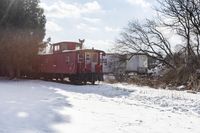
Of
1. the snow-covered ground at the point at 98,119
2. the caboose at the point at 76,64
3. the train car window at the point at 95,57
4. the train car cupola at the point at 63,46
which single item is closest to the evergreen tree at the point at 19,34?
the train car cupola at the point at 63,46

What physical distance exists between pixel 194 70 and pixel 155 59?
43.8ft

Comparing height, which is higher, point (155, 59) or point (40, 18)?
point (40, 18)

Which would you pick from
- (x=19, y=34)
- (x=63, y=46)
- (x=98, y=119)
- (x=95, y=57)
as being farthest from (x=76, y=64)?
(x=98, y=119)

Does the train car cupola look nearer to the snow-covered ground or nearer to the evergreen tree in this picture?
the evergreen tree

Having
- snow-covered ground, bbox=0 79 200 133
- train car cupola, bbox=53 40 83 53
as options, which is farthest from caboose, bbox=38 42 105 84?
snow-covered ground, bbox=0 79 200 133

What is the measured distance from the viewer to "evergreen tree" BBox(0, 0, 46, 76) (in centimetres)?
3262

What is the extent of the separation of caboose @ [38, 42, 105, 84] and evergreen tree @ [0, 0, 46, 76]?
2352 millimetres

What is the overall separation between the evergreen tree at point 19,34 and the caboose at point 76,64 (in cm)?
235

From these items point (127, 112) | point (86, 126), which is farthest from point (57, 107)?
point (86, 126)

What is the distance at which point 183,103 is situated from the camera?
50.3 ft

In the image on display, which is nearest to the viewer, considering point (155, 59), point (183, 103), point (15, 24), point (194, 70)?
point (183, 103)

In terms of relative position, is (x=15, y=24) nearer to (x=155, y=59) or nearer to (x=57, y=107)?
(x=155, y=59)

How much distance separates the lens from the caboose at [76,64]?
92.8 feet

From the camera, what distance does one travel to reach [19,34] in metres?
32.9
